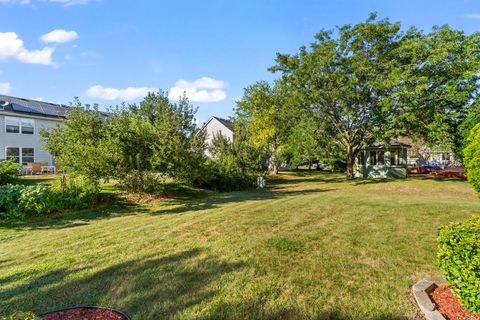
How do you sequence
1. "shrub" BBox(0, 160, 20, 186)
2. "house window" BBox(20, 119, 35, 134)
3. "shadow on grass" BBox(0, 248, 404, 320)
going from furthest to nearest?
"house window" BBox(20, 119, 35, 134) → "shrub" BBox(0, 160, 20, 186) → "shadow on grass" BBox(0, 248, 404, 320)

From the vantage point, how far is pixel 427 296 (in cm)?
351

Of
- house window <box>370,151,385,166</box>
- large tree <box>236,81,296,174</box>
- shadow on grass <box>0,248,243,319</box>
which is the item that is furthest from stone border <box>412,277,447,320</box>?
house window <box>370,151,385,166</box>

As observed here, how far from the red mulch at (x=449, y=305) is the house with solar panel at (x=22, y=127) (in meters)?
25.3

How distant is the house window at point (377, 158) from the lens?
2755 centimetres

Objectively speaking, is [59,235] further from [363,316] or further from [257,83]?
[257,83]

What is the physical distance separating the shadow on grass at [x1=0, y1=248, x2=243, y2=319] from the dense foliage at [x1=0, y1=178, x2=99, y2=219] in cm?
549

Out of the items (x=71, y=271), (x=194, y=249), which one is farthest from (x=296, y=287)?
(x=71, y=271)

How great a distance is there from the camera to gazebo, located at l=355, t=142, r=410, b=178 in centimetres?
2673

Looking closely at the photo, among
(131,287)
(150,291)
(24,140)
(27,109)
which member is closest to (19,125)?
(24,140)

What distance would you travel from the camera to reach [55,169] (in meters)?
22.2

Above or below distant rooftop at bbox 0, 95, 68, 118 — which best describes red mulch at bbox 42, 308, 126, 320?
below

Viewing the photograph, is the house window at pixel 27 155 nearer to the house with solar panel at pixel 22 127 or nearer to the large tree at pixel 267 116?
the house with solar panel at pixel 22 127

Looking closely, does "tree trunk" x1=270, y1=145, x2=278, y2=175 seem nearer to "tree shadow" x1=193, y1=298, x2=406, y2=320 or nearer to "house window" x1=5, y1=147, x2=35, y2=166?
"house window" x1=5, y1=147, x2=35, y2=166

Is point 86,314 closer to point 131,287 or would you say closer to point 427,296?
point 131,287
